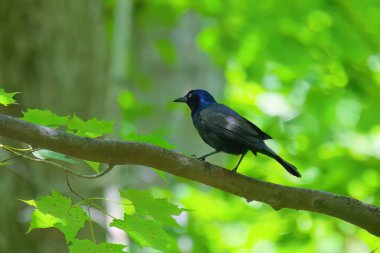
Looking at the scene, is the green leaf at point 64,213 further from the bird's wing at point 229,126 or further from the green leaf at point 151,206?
the bird's wing at point 229,126

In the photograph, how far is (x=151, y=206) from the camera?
7.17 feet

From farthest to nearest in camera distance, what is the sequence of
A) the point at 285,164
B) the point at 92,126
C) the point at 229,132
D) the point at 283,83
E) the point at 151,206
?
the point at 283,83
the point at 229,132
the point at 285,164
the point at 92,126
the point at 151,206

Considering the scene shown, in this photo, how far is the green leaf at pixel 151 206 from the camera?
2168mm

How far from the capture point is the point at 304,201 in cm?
247

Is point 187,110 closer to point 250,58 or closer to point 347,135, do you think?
point 250,58

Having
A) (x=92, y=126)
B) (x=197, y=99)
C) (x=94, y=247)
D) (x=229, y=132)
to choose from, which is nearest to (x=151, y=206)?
(x=94, y=247)

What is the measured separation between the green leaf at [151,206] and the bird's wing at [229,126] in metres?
1.37

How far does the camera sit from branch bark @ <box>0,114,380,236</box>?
2.19 metres

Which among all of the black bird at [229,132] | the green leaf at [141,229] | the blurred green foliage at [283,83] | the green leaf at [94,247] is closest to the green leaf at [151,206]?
the green leaf at [141,229]

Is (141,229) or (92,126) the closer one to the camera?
(141,229)

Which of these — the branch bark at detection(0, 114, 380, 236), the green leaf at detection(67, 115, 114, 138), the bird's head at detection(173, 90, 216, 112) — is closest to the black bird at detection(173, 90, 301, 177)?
the bird's head at detection(173, 90, 216, 112)

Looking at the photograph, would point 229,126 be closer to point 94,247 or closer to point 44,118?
point 44,118

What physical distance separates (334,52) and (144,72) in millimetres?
2444

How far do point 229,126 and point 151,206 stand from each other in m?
1.51
